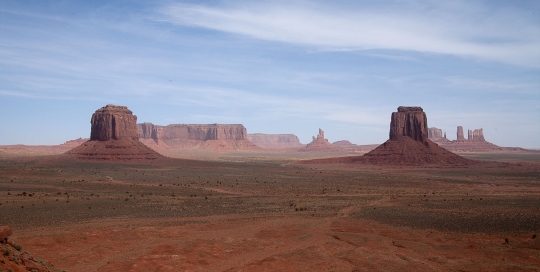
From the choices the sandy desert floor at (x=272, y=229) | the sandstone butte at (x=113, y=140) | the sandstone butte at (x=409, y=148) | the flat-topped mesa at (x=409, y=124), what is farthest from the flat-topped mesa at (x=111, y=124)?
the flat-topped mesa at (x=409, y=124)

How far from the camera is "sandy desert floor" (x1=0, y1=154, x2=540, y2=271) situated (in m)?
19.5

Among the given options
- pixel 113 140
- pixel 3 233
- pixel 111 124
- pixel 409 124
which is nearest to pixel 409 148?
pixel 409 124

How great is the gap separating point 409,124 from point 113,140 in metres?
68.3

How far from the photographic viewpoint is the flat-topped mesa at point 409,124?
106 m

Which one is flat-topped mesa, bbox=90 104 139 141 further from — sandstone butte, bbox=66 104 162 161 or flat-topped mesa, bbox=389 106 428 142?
flat-topped mesa, bbox=389 106 428 142

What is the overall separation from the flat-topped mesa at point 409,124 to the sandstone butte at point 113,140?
56969 millimetres

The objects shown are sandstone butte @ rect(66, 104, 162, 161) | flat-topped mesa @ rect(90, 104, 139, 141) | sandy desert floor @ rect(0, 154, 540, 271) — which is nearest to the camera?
sandy desert floor @ rect(0, 154, 540, 271)

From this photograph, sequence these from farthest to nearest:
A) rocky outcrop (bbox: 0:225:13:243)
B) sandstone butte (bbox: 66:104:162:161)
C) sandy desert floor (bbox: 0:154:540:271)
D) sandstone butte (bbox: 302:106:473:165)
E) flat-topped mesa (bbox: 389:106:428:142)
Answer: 1. flat-topped mesa (bbox: 389:106:428:142)
2. sandstone butte (bbox: 302:106:473:165)
3. sandstone butte (bbox: 66:104:162:161)
4. sandy desert floor (bbox: 0:154:540:271)
5. rocky outcrop (bbox: 0:225:13:243)

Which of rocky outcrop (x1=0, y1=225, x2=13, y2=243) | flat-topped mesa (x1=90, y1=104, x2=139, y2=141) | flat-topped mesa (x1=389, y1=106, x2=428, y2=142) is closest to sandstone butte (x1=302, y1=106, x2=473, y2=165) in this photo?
flat-topped mesa (x1=389, y1=106, x2=428, y2=142)

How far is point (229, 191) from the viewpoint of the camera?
48250 mm

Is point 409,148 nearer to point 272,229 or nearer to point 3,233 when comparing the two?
point 272,229

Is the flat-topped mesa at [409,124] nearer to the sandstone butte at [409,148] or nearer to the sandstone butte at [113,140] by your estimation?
the sandstone butte at [409,148]

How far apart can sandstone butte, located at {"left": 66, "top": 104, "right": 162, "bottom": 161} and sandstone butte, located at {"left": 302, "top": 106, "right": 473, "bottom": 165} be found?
5003 cm

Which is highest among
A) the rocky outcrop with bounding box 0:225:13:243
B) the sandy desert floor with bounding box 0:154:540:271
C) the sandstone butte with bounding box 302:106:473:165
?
the sandstone butte with bounding box 302:106:473:165
